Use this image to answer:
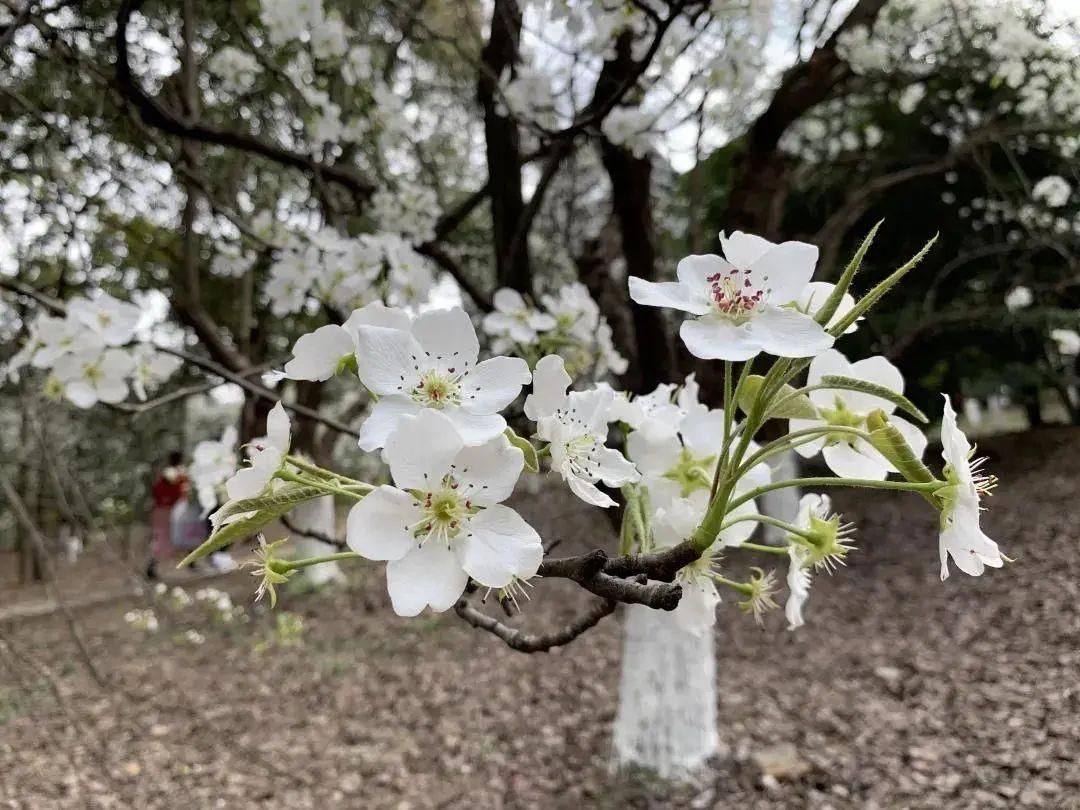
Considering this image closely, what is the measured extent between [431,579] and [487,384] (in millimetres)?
166

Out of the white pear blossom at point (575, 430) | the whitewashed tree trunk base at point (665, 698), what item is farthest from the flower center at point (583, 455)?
the whitewashed tree trunk base at point (665, 698)

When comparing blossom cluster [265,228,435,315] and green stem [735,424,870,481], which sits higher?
blossom cluster [265,228,435,315]

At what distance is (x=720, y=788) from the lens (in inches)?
107

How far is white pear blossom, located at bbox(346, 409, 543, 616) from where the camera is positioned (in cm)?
58

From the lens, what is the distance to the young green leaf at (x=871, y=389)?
1.85 feet

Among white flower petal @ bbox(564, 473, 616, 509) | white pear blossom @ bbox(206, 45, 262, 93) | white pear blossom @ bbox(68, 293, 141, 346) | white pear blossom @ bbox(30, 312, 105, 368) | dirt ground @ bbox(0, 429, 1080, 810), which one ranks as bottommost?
dirt ground @ bbox(0, 429, 1080, 810)

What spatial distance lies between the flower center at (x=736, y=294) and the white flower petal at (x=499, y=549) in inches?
9.2

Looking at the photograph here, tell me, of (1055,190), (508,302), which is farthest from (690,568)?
(1055,190)

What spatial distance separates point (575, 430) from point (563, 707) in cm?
305

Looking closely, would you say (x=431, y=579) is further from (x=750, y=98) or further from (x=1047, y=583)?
(x=1047, y=583)

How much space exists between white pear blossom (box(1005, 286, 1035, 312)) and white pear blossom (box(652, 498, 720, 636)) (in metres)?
4.78

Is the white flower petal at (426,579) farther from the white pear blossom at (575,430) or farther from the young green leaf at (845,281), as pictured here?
the young green leaf at (845,281)

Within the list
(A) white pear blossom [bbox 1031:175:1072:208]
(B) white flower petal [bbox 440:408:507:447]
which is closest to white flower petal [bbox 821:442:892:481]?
(B) white flower petal [bbox 440:408:507:447]

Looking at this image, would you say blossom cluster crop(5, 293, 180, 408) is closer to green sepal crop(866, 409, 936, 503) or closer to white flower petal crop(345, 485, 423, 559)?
white flower petal crop(345, 485, 423, 559)
